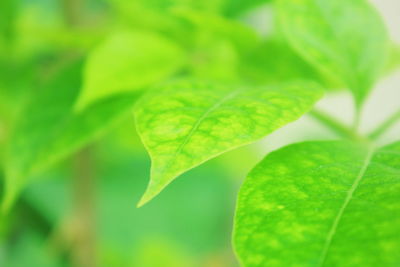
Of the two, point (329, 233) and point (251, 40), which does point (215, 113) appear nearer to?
point (329, 233)

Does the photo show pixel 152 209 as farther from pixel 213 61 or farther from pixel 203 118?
pixel 203 118

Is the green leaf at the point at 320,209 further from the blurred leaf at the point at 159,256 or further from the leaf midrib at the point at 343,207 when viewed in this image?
the blurred leaf at the point at 159,256

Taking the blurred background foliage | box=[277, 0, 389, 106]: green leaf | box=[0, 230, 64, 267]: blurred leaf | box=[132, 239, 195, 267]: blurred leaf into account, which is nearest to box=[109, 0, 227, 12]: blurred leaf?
the blurred background foliage

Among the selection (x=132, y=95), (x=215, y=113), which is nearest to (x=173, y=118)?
(x=215, y=113)

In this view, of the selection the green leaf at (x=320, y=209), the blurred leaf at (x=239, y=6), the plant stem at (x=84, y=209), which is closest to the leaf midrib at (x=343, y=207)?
the green leaf at (x=320, y=209)

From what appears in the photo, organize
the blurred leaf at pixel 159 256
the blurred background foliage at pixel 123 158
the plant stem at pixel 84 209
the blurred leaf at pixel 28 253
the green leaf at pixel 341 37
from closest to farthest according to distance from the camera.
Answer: the green leaf at pixel 341 37 < the blurred background foliage at pixel 123 158 < the plant stem at pixel 84 209 < the blurred leaf at pixel 28 253 < the blurred leaf at pixel 159 256

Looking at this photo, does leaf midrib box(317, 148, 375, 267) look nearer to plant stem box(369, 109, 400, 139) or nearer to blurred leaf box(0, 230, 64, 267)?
plant stem box(369, 109, 400, 139)
